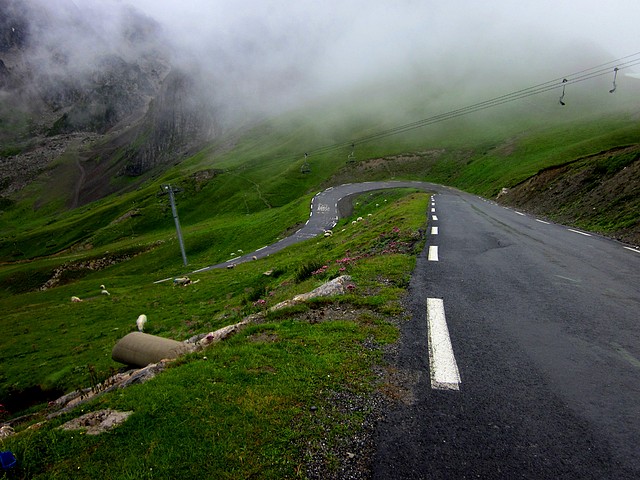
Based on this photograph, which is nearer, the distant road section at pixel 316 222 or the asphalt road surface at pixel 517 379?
the asphalt road surface at pixel 517 379

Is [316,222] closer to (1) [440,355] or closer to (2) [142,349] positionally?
(2) [142,349]

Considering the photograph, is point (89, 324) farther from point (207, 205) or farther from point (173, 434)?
point (207, 205)

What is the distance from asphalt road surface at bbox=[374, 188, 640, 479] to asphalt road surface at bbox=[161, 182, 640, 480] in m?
0.02

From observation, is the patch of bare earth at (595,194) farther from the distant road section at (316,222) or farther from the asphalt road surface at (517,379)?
the distant road section at (316,222)

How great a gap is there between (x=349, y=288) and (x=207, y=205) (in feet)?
316

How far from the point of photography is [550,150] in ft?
238

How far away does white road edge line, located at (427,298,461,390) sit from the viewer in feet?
18.2

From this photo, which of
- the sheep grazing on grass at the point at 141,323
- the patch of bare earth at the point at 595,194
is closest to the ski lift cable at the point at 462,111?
the patch of bare earth at the point at 595,194

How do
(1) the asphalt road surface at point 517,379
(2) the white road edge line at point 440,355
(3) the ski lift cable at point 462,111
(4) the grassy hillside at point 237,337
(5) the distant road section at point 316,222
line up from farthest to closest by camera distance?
(3) the ski lift cable at point 462,111, (5) the distant road section at point 316,222, (2) the white road edge line at point 440,355, (4) the grassy hillside at point 237,337, (1) the asphalt road surface at point 517,379

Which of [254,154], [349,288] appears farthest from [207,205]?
[349,288]

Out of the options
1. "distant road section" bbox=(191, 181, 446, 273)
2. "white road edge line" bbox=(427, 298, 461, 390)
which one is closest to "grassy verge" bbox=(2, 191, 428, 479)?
"white road edge line" bbox=(427, 298, 461, 390)

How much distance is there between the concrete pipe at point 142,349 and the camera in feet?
37.0

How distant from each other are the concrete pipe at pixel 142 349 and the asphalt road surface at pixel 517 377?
851 cm

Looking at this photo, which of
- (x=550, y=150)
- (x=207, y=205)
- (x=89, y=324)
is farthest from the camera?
(x=207, y=205)
